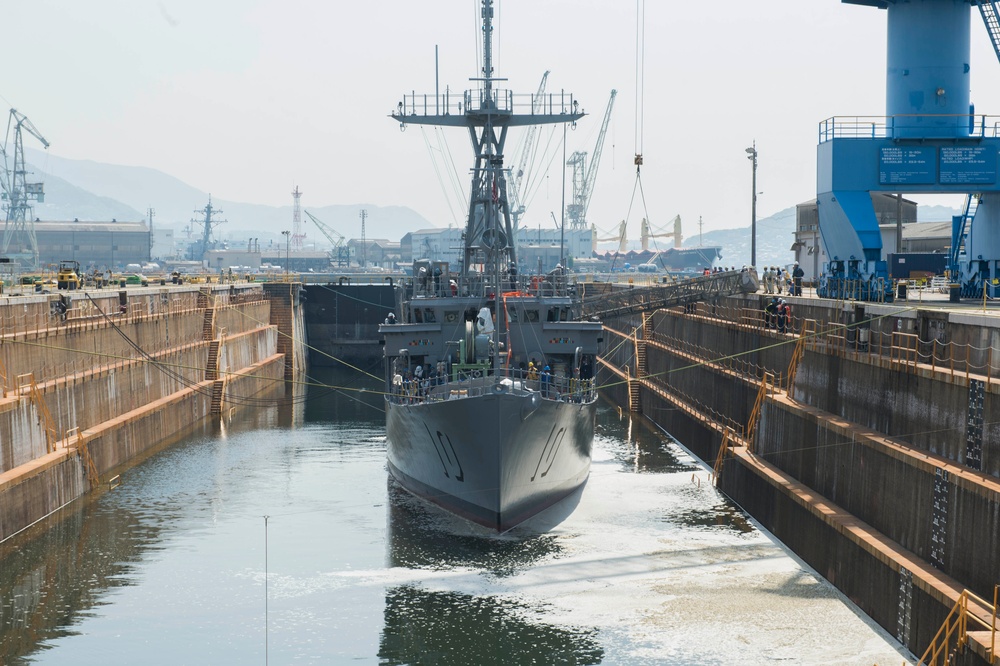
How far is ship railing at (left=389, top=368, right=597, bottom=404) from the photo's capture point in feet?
107

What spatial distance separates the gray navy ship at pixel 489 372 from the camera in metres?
31.7

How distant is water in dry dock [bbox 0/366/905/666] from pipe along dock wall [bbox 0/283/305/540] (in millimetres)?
1745

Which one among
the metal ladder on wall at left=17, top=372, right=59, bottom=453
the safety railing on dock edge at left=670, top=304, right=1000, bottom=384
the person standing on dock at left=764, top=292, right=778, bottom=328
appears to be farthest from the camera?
the person standing on dock at left=764, top=292, right=778, bottom=328

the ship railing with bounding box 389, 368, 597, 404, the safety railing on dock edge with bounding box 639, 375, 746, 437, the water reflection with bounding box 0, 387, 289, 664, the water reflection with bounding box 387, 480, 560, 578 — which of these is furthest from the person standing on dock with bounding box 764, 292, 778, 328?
the water reflection with bounding box 0, 387, 289, 664

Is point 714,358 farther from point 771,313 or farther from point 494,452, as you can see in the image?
point 494,452

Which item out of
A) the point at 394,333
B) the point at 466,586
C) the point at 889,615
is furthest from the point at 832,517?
the point at 394,333

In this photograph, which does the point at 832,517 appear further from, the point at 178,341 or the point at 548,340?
the point at 178,341

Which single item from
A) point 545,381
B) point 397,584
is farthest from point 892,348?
point 397,584

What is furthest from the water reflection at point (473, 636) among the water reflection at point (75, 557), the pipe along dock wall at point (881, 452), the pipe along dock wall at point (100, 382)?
the pipe along dock wall at point (100, 382)

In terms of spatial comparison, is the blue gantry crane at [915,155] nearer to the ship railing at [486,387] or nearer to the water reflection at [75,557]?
the ship railing at [486,387]

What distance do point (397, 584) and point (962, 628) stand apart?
49.0 feet

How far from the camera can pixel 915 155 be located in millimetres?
36312

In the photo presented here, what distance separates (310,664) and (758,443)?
1964 cm

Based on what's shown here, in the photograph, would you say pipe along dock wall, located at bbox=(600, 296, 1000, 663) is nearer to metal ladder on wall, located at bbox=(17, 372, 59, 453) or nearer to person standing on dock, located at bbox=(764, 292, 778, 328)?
person standing on dock, located at bbox=(764, 292, 778, 328)
